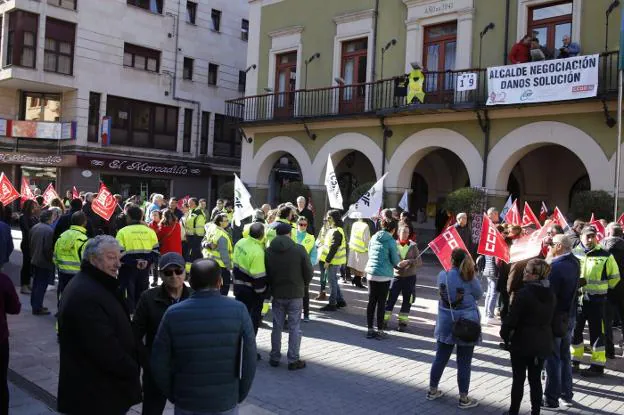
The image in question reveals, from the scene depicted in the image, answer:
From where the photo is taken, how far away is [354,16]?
20500 mm

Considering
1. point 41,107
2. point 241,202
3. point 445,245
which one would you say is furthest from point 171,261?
point 41,107

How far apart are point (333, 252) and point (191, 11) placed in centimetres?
2592

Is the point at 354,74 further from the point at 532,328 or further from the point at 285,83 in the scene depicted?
the point at 532,328

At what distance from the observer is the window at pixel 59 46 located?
87.5ft

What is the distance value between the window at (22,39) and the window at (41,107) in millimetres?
2436

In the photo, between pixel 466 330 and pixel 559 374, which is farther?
pixel 559 374

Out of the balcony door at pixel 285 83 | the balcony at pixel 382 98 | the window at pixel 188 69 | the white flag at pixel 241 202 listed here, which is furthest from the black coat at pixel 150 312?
the window at pixel 188 69

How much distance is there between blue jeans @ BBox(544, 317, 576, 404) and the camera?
622 cm

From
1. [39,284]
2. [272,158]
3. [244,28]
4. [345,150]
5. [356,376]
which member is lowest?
[356,376]

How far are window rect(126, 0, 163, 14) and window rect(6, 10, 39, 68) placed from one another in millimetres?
5414

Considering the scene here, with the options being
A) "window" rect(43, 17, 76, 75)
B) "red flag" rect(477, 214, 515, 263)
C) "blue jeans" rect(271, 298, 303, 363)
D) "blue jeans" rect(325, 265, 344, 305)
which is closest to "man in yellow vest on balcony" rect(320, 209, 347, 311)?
"blue jeans" rect(325, 265, 344, 305)

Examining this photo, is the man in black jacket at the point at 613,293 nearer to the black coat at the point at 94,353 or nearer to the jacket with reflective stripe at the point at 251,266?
the jacket with reflective stripe at the point at 251,266

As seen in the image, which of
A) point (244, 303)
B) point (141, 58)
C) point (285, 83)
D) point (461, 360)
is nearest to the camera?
point (461, 360)

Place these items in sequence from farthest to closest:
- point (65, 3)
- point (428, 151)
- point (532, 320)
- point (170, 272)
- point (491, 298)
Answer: point (65, 3) → point (428, 151) → point (491, 298) → point (532, 320) → point (170, 272)
